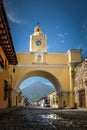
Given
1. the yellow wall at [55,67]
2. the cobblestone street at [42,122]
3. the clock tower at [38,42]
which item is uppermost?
the clock tower at [38,42]

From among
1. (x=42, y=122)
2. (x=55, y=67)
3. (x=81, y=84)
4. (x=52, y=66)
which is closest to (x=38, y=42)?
(x=52, y=66)

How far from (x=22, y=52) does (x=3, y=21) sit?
92.6 feet

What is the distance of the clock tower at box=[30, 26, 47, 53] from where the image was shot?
131 feet

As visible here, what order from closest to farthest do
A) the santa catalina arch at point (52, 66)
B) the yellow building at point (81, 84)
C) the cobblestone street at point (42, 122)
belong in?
the cobblestone street at point (42, 122) < the yellow building at point (81, 84) < the santa catalina arch at point (52, 66)

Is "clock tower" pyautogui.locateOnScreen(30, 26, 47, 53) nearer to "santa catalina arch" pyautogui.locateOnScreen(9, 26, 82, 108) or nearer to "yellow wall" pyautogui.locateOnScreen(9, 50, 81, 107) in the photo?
"santa catalina arch" pyautogui.locateOnScreen(9, 26, 82, 108)

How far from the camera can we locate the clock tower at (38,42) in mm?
39931

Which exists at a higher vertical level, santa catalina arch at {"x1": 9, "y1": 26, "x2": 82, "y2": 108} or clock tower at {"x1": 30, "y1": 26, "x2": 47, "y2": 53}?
clock tower at {"x1": 30, "y1": 26, "x2": 47, "y2": 53}

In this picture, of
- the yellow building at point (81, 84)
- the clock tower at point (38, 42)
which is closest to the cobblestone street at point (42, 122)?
the yellow building at point (81, 84)

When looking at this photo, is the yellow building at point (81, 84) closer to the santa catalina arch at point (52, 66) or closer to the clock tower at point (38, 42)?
the santa catalina arch at point (52, 66)

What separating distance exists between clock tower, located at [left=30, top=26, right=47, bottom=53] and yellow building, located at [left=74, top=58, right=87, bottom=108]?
686 cm

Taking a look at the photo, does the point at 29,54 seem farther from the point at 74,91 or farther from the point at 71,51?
the point at 74,91

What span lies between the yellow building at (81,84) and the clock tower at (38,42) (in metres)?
6.86

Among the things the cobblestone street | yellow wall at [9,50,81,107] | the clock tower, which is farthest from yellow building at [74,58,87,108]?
the cobblestone street

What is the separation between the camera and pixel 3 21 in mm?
10438
